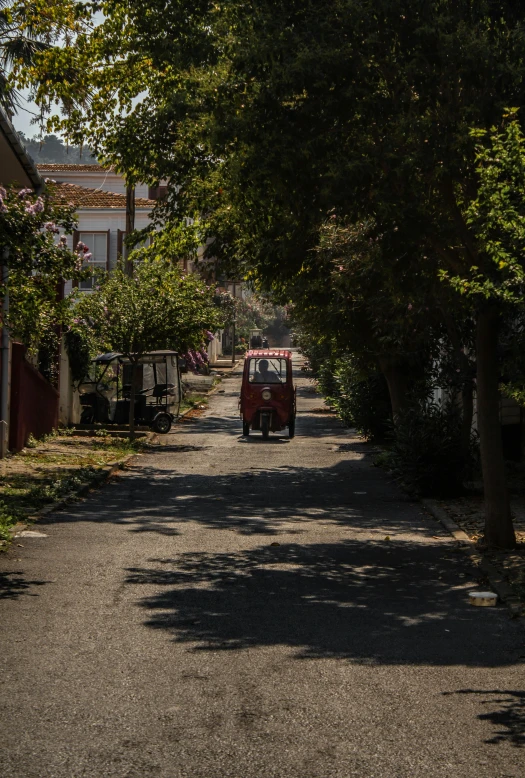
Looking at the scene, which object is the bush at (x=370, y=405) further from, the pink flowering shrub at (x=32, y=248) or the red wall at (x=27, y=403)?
the pink flowering shrub at (x=32, y=248)

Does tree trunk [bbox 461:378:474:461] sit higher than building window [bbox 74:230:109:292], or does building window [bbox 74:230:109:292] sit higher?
building window [bbox 74:230:109:292]

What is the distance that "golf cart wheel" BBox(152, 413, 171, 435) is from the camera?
3039cm

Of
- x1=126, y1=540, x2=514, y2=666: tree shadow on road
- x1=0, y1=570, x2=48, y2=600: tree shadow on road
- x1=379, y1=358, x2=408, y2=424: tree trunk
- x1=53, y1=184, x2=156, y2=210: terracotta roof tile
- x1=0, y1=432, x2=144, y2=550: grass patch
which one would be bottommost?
x1=126, y1=540, x2=514, y2=666: tree shadow on road

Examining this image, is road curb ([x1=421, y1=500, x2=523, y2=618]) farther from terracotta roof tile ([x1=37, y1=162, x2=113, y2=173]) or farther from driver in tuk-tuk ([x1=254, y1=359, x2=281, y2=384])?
terracotta roof tile ([x1=37, y1=162, x2=113, y2=173])

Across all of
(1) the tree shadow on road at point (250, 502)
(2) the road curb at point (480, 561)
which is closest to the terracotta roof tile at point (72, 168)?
(1) the tree shadow on road at point (250, 502)

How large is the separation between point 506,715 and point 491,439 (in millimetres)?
6787

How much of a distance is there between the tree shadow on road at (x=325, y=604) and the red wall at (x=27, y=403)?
10869 mm

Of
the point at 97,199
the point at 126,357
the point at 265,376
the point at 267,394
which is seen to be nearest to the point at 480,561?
the point at 267,394

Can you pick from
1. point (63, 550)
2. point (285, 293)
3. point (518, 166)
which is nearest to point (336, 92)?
point (518, 166)

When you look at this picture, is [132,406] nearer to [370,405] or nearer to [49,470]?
[370,405]

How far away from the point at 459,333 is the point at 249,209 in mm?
7394

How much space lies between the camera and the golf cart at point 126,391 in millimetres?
30062

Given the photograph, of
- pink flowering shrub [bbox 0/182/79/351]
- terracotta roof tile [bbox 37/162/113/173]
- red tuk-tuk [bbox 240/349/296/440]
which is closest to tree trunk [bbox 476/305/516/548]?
pink flowering shrub [bbox 0/182/79/351]

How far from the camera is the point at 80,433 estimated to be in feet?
92.8
